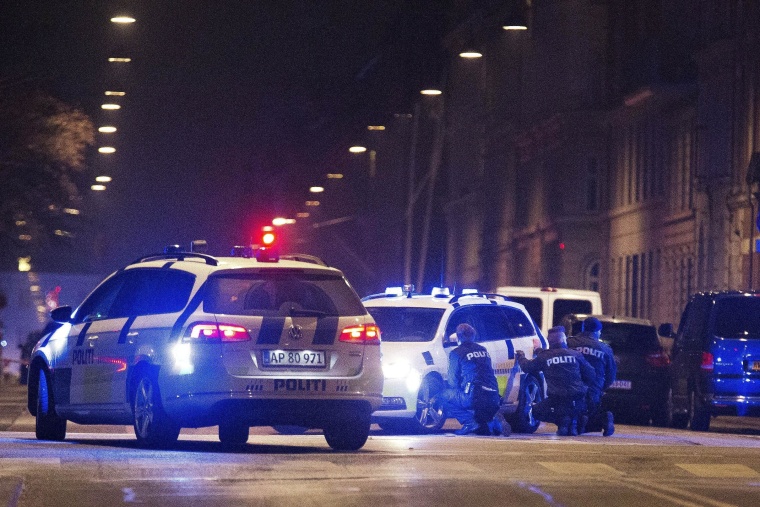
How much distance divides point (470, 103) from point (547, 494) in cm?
6119

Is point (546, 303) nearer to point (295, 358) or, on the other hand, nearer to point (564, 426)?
point (564, 426)

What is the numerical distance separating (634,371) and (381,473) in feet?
47.6

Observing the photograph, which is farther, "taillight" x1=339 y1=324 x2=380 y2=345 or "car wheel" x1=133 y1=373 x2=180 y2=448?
"taillight" x1=339 y1=324 x2=380 y2=345

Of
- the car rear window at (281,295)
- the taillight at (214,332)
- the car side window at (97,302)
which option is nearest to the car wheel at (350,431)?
the car rear window at (281,295)

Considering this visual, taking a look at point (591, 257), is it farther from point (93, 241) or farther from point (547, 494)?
Answer: point (547, 494)

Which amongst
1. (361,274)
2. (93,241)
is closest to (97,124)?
(93,241)

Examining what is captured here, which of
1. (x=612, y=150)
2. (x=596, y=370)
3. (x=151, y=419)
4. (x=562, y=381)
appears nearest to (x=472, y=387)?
(x=562, y=381)

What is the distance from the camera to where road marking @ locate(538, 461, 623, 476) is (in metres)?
14.1

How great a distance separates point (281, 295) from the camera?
16031 mm

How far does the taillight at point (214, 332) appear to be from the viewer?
15516 mm

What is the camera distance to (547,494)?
12297 millimetres

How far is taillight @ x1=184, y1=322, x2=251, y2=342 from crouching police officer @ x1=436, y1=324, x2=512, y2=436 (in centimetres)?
618

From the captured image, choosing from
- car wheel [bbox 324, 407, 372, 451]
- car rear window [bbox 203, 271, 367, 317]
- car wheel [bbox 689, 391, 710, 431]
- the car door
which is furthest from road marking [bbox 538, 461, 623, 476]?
car wheel [bbox 689, 391, 710, 431]

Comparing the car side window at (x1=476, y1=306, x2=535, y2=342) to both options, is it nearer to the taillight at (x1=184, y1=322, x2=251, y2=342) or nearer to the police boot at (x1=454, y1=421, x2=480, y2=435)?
the police boot at (x1=454, y1=421, x2=480, y2=435)
